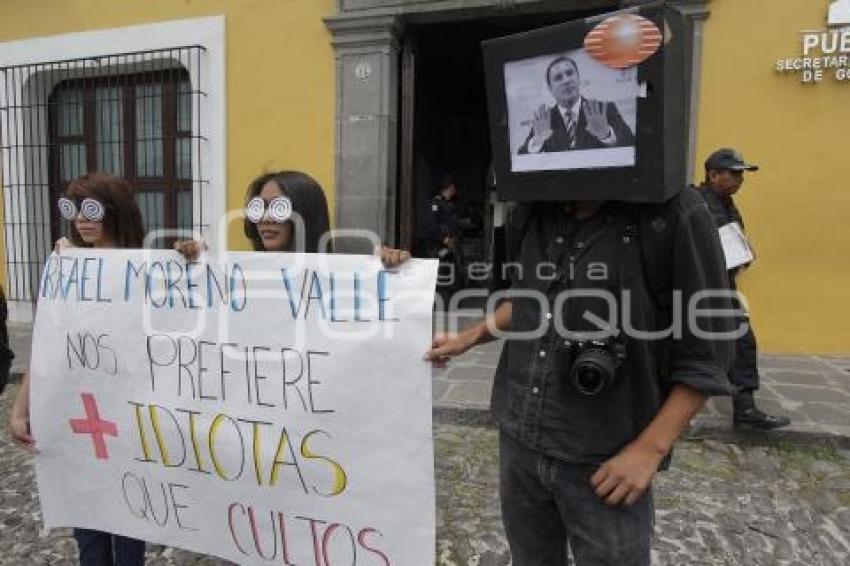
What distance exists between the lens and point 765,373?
4562 mm

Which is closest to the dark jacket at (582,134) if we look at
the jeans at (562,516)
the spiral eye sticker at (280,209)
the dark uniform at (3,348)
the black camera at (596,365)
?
the black camera at (596,365)

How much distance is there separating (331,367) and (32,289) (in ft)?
22.6

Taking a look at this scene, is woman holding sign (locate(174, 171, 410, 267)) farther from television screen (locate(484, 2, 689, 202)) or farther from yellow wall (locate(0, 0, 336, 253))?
yellow wall (locate(0, 0, 336, 253))

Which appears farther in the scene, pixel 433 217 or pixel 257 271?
pixel 433 217

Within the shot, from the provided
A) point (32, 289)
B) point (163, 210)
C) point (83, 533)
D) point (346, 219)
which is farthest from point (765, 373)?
point (32, 289)

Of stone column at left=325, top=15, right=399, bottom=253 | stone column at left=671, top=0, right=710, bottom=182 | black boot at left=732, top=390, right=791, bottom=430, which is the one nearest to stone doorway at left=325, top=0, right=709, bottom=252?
stone column at left=325, top=15, right=399, bottom=253

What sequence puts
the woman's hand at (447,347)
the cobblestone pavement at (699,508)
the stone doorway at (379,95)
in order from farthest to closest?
the stone doorway at (379,95)
the cobblestone pavement at (699,508)
the woman's hand at (447,347)

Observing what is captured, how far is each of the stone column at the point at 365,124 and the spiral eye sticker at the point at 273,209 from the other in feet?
12.5

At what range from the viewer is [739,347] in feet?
11.9

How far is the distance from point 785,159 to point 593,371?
4.52m

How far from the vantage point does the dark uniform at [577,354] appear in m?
1.27

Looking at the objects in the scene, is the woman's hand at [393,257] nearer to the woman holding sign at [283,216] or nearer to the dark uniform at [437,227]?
the woman holding sign at [283,216]

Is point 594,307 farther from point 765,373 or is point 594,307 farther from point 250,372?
point 765,373

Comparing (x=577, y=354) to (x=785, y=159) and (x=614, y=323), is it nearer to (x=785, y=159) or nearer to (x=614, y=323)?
(x=614, y=323)
